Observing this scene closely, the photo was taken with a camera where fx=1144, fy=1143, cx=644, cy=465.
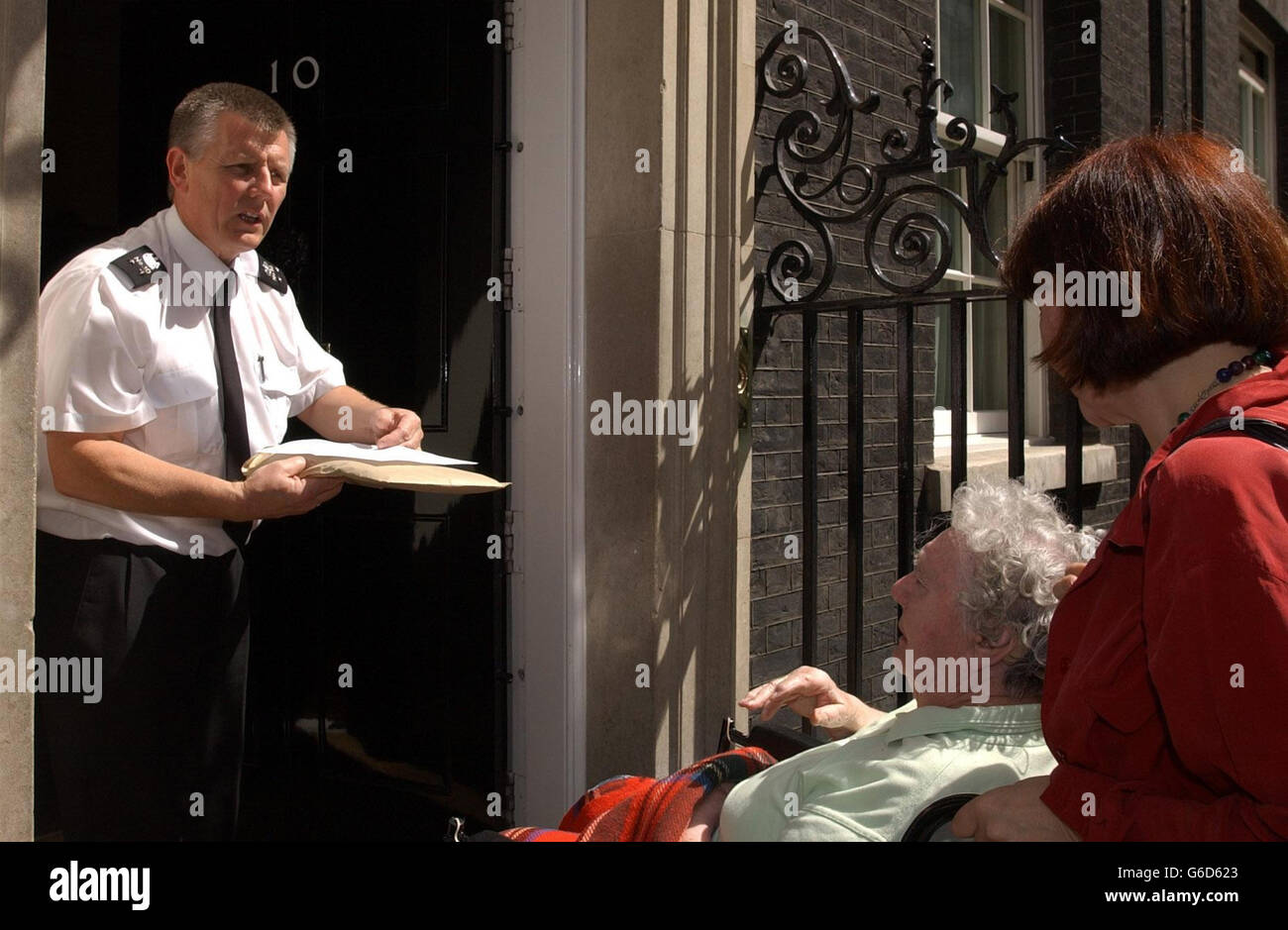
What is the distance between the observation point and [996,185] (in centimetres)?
662

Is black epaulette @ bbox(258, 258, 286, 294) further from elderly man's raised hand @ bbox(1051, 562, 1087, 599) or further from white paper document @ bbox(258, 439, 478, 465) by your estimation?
elderly man's raised hand @ bbox(1051, 562, 1087, 599)

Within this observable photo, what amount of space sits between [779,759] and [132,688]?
162 centimetres

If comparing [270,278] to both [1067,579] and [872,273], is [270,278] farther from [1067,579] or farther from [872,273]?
[1067,579]

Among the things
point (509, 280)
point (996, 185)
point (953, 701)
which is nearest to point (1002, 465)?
point (996, 185)

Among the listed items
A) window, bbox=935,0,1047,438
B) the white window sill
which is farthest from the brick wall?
window, bbox=935,0,1047,438

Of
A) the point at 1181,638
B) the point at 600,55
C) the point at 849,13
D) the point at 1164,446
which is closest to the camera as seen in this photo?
the point at 1181,638

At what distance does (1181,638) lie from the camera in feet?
5.35

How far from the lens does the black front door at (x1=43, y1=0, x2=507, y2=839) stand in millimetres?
3855

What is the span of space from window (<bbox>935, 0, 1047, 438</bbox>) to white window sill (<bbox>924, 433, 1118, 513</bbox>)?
179 mm

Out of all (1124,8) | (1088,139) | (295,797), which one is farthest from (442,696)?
(1124,8)

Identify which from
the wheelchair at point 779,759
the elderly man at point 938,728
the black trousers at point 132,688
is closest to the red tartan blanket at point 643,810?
the elderly man at point 938,728

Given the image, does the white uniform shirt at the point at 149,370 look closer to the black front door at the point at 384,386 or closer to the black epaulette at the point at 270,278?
the black epaulette at the point at 270,278

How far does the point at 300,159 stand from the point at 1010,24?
440 centimetres
